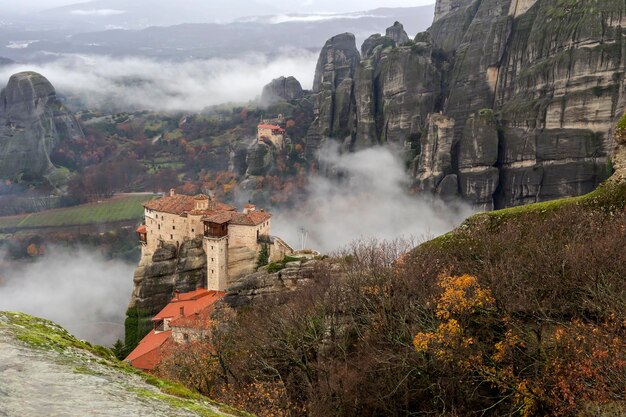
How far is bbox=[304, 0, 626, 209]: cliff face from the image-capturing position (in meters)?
66.6

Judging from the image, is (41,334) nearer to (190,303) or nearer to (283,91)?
(190,303)

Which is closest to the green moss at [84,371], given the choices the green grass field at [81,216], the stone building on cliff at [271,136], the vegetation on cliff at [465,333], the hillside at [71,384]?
the hillside at [71,384]

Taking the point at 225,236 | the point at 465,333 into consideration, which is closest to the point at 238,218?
the point at 225,236

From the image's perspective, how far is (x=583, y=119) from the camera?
67.2 meters

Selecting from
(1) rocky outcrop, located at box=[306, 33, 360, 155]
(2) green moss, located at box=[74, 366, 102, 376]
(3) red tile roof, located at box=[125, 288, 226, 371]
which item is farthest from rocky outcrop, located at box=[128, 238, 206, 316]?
(1) rocky outcrop, located at box=[306, 33, 360, 155]

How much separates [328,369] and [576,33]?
6232 cm

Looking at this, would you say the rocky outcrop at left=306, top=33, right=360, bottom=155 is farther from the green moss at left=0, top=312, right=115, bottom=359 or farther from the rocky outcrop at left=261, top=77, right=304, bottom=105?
the green moss at left=0, top=312, right=115, bottom=359

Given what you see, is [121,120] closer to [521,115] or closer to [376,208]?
[376,208]

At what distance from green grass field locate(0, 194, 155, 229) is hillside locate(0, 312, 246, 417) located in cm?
11314

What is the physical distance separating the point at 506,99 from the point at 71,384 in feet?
266

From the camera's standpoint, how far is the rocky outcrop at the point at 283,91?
153 m

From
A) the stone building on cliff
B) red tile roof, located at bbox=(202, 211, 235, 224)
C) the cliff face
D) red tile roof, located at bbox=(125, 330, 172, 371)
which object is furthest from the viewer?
the stone building on cliff

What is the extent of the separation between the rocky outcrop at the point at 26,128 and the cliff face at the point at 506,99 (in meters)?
82.3

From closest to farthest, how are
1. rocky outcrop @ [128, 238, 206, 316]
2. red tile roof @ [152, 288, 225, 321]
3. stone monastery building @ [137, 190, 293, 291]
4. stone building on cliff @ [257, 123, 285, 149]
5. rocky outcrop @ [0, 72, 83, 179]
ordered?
red tile roof @ [152, 288, 225, 321] < stone monastery building @ [137, 190, 293, 291] < rocky outcrop @ [128, 238, 206, 316] < stone building on cliff @ [257, 123, 285, 149] < rocky outcrop @ [0, 72, 83, 179]
